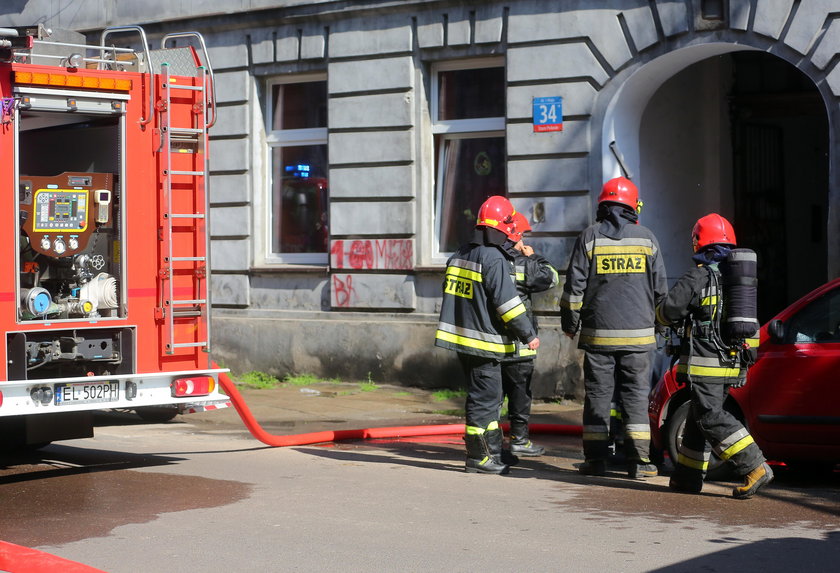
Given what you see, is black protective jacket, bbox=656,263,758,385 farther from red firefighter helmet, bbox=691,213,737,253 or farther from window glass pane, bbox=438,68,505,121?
window glass pane, bbox=438,68,505,121

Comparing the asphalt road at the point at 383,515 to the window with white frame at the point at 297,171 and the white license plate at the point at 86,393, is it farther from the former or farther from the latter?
the window with white frame at the point at 297,171

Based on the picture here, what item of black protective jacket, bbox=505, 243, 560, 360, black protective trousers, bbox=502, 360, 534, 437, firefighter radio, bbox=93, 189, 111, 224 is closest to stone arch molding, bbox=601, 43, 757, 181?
black protective jacket, bbox=505, 243, 560, 360

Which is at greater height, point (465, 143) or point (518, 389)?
point (465, 143)

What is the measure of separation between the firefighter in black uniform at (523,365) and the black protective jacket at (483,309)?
492mm

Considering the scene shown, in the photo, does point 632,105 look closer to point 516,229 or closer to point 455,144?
point 455,144

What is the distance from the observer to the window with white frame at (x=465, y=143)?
13.7m

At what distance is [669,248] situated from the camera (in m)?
13.7

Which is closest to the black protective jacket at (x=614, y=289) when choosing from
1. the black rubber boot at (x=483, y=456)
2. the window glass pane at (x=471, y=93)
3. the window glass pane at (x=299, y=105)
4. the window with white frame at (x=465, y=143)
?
the black rubber boot at (x=483, y=456)

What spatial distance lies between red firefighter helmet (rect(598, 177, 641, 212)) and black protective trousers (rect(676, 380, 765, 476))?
1.44 m

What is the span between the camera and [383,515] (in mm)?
7078

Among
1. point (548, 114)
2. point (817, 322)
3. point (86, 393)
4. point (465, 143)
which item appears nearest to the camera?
point (86, 393)

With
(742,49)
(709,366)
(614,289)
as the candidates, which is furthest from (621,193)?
(742,49)

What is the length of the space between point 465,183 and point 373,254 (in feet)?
4.16

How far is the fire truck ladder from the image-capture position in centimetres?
831
